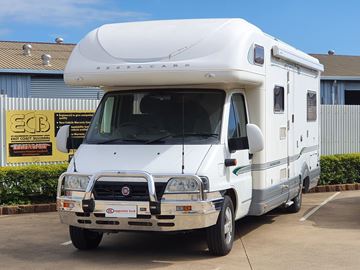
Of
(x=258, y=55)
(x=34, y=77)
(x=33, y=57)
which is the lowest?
(x=258, y=55)

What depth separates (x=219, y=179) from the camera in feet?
23.5

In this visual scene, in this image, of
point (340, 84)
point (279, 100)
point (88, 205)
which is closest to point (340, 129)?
Result: point (279, 100)

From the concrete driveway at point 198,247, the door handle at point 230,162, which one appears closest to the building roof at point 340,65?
the concrete driveway at point 198,247

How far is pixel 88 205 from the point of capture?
274 inches

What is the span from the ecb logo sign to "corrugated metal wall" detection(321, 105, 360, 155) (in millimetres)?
8784

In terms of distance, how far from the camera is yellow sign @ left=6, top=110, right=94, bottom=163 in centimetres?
1372

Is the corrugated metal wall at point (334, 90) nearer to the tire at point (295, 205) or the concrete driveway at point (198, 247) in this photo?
the tire at point (295, 205)

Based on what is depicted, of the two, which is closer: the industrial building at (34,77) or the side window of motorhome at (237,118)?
the side window of motorhome at (237,118)

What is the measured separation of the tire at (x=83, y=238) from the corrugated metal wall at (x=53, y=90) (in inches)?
651

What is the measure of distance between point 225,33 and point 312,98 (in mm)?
4679

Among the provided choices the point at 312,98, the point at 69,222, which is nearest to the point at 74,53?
the point at 69,222

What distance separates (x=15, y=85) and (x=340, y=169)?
14.2 metres

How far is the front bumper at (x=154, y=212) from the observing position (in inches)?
267

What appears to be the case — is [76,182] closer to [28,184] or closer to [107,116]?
[107,116]
